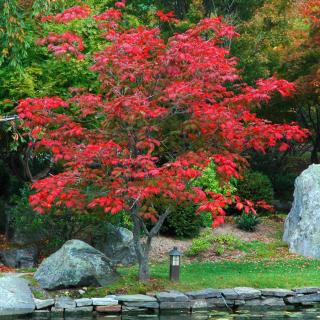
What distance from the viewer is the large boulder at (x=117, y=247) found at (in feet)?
47.3

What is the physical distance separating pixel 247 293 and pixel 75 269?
2.87m

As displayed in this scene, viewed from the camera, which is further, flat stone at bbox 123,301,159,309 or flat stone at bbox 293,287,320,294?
flat stone at bbox 293,287,320,294

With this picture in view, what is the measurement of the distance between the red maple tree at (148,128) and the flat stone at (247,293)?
1.33 meters

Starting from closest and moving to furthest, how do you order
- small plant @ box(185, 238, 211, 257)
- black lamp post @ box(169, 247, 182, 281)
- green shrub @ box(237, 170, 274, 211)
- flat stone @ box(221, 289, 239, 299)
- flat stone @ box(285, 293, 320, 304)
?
flat stone @ box(221, 289, 239, 299), flat stone @ box(285, 293, 320, 304), black lamp post @ box(169, 247, 182, 281), small plant @ box(185, 238, 211, 257), green shrub @ box(237, 170, 274, 211)

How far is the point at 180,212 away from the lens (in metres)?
16.6

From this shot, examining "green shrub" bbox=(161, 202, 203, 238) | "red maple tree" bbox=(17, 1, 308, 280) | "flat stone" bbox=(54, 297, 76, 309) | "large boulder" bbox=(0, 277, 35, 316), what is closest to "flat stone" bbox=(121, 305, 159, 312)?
"flat stone" bbox=(54, 297, 76, 309)

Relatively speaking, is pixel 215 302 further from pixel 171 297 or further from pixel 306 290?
pixel 306 290

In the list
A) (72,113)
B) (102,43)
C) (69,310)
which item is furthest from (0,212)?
(69,310)

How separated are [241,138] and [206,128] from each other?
0.66 metres

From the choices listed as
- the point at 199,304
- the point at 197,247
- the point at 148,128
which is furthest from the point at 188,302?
the point at 197,247

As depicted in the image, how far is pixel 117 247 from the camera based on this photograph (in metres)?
14.4

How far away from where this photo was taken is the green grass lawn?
11508mm

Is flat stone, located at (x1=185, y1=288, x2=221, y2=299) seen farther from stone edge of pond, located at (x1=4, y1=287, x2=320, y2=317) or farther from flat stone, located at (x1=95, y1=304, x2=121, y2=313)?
flat stone, located at (x1=95, y1=304, x2=121, y2=313)

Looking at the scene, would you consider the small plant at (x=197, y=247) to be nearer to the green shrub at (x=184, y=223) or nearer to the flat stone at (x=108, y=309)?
the green shrub at (x=184, y=223)
